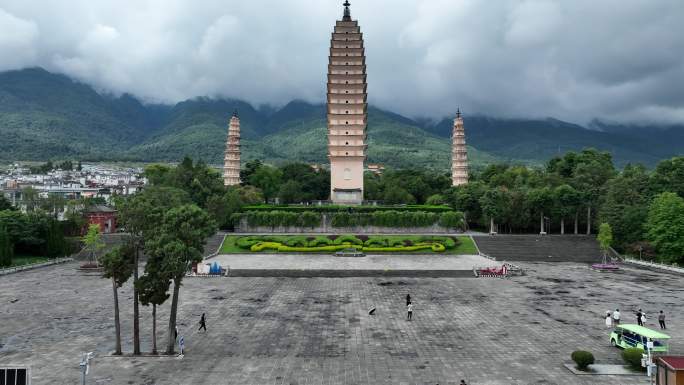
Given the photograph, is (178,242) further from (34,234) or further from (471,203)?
(471,203)

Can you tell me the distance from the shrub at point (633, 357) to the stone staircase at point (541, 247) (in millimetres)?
24558

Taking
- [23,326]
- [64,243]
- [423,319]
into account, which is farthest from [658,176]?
[64,243]

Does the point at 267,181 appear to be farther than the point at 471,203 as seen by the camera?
Yes

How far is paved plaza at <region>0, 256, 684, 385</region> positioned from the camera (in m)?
15.0

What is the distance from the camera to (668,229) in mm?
37156

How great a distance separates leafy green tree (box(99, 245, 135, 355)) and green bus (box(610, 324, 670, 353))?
16994mm

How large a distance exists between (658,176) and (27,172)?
143 metres

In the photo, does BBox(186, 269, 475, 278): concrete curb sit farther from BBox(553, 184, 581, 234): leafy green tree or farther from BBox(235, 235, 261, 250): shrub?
BBox(553, 184, 581, 234): leafy green tree

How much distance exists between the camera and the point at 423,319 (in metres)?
21.6

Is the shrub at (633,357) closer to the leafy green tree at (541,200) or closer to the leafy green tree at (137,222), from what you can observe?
the leafy green tree at (137,222)

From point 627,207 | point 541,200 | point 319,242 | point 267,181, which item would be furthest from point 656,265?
point 267,181

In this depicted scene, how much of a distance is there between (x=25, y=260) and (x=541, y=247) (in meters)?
43.2

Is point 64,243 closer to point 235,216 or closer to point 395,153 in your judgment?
point 235,216

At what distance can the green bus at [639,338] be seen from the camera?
16203 mm
